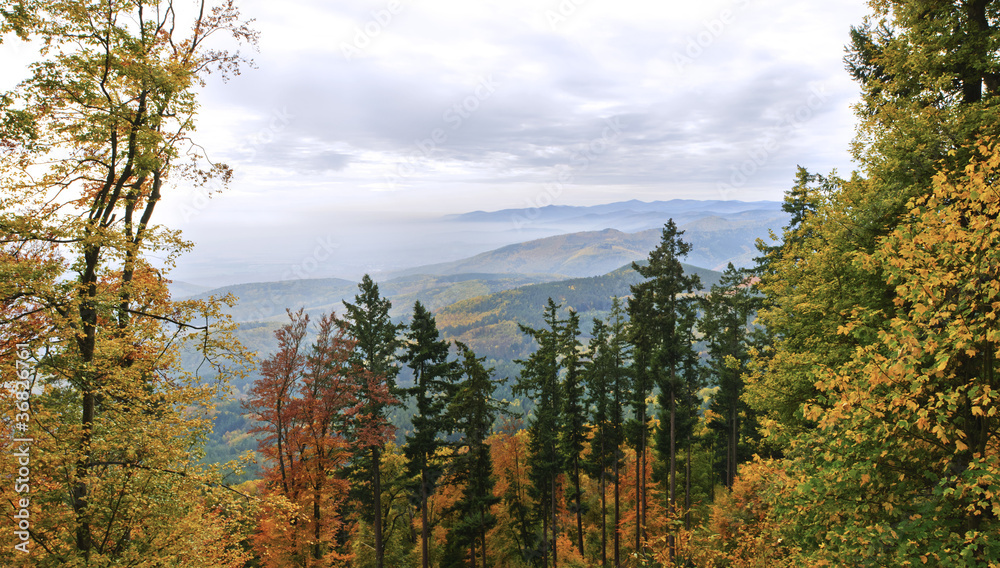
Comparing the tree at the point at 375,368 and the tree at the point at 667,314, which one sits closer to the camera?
the tree at the point at 375,368

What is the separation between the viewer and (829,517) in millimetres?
9016

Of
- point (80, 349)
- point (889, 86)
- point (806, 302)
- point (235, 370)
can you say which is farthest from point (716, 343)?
point (80, 349)

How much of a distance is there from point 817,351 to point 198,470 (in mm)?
17447

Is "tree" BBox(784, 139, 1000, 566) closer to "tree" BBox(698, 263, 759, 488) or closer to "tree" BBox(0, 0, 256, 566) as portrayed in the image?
"tree" BBox(0, 0, 256, 566)

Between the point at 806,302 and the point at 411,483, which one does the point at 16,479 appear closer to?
the point at 411,483

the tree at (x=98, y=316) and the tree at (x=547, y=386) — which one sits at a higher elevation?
the tree at (x=98, y=316)

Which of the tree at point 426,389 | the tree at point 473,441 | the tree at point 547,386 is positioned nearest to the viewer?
the tree at point 473,441
